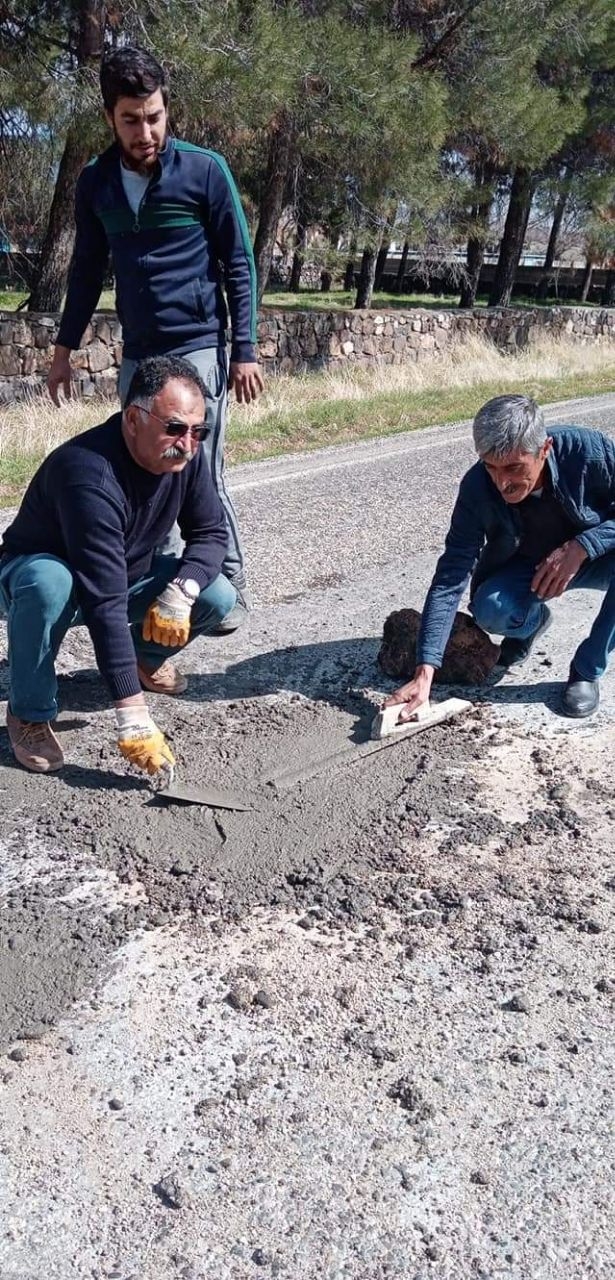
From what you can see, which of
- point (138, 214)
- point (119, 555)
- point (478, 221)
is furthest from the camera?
point (478, 221)

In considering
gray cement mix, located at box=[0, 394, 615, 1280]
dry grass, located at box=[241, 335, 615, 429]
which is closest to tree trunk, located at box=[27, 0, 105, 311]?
dry grass, located at box=[241, 335, 615, 429]

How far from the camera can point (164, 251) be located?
4.35 meters

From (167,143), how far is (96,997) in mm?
3023

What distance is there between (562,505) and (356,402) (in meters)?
8.27

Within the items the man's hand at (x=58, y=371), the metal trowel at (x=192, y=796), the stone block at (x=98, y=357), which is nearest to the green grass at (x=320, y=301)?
the stone block at (x=98, y=357)

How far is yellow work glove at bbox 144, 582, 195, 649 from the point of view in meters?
3.73

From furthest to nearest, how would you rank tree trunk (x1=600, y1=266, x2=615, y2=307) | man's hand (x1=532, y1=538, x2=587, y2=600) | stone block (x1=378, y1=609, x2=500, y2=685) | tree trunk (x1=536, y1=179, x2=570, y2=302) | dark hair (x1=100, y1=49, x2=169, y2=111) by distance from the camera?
tree trunk (x1=600, y1=266, x2=615, y2=307) < tree trunk (x1=536, y1=179, x2=570, y2=302) < stone block (x1=378, y1=609, x2=500, y2=685) < man's hand (x1=532, y1=538, x2=587, y2=600) < dark hair (x1=100, y1=49, x2=169, y2=111)

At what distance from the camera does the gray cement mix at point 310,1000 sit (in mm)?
2111

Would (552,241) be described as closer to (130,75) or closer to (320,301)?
(320,301)

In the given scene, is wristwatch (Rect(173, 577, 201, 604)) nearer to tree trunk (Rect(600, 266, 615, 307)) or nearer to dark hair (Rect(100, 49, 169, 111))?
dark hair (Rect(100, 49, 169, 111))

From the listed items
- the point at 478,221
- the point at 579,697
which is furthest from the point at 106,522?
the point at 478,221

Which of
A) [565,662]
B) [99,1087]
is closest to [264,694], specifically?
[565,662]

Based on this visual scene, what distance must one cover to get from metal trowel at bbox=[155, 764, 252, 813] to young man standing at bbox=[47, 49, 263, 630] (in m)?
1.07

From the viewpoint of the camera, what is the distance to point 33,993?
2.73 metres
